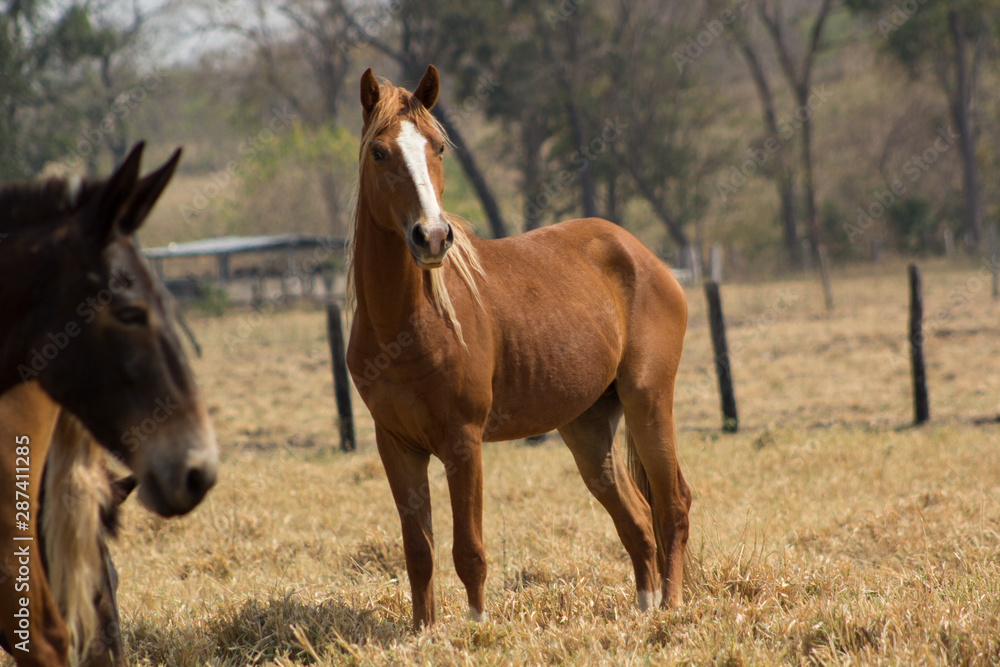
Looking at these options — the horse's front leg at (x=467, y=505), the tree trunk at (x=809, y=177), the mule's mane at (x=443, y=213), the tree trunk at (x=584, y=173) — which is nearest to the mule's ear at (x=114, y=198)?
the mule's mane at (x=443, y=213)

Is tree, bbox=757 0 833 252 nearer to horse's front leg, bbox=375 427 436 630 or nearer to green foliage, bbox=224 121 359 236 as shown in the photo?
green foliage, bbox=224 121 359 236

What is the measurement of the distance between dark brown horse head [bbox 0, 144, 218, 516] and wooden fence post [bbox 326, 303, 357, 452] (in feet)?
21.8

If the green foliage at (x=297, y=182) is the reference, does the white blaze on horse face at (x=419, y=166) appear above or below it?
below

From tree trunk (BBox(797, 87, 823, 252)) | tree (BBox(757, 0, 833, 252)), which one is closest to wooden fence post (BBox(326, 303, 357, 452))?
tree (BBox(757, 0, 833, 252))

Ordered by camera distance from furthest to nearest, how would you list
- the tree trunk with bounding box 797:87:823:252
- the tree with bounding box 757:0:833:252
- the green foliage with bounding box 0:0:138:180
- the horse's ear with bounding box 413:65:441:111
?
the tree trunk with bounding box 797:87:823:252 → the tree with bounding box 757:0:833:252 → the green foliage with bounding box 0:0:138:180 → the horse's ear with bounding box 413:65:441:111

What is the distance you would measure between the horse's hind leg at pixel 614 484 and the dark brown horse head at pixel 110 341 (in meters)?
2.48

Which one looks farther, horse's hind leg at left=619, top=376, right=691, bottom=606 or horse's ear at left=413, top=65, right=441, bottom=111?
horse's hind leg at left=619, top=376, right=691, bottom=606

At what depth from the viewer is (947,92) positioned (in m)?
30.2

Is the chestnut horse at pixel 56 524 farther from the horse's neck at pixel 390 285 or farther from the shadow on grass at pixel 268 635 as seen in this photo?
the horse's neck at pixel 390 285

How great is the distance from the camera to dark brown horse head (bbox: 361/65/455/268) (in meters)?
2.82

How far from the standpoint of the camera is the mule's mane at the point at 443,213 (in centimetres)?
315

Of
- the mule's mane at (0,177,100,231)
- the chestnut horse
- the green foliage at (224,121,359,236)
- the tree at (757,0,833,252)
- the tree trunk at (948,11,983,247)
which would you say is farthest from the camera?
the green foliage at (224,121,359,236)

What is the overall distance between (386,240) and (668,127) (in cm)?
3016

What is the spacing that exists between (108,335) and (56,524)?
86cm
